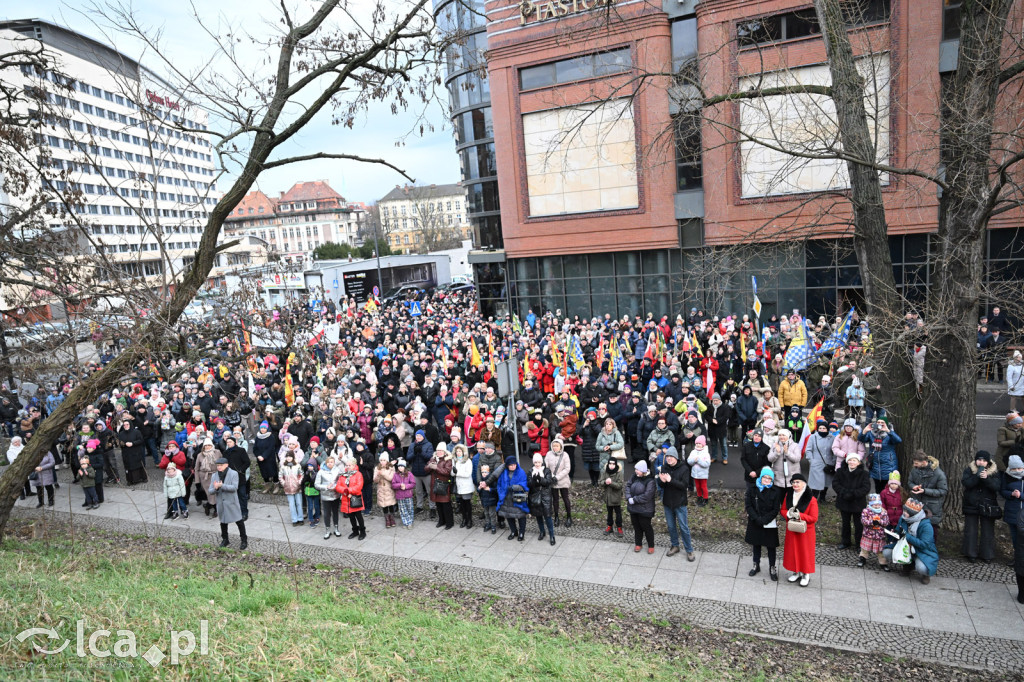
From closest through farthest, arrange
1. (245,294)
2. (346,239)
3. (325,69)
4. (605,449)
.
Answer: (325,69) < (245,294) < (605,449) < (346,239)

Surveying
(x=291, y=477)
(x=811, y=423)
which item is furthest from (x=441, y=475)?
(x=811, y=423)

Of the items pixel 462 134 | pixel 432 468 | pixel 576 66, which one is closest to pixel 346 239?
pixel 462 134

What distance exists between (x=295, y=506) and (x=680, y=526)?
7.50 meters

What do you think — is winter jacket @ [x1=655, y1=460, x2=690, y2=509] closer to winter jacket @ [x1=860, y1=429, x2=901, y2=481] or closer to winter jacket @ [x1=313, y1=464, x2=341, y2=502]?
winter jacket @ [x1=860, y1=429, x2=901, y2=481]

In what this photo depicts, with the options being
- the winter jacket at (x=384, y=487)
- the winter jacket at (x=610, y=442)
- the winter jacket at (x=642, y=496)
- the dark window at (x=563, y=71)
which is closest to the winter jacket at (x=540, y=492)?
the winter jacket at (x=610, y=442)

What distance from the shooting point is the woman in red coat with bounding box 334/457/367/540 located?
12.1 m

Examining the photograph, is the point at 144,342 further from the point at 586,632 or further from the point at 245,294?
the point at 586,632

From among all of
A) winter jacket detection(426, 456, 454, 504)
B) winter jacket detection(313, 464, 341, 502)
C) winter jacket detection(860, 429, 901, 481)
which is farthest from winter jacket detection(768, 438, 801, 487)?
winter jacket detection(313, 464, 341, 502)

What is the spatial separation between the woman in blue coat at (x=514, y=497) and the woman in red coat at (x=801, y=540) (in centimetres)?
423

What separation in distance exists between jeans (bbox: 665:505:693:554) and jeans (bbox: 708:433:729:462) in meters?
4.09

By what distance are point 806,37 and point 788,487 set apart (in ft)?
61.2

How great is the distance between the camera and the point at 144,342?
7.40 m

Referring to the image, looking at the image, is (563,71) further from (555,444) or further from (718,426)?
(555,444)

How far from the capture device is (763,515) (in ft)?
30.2
